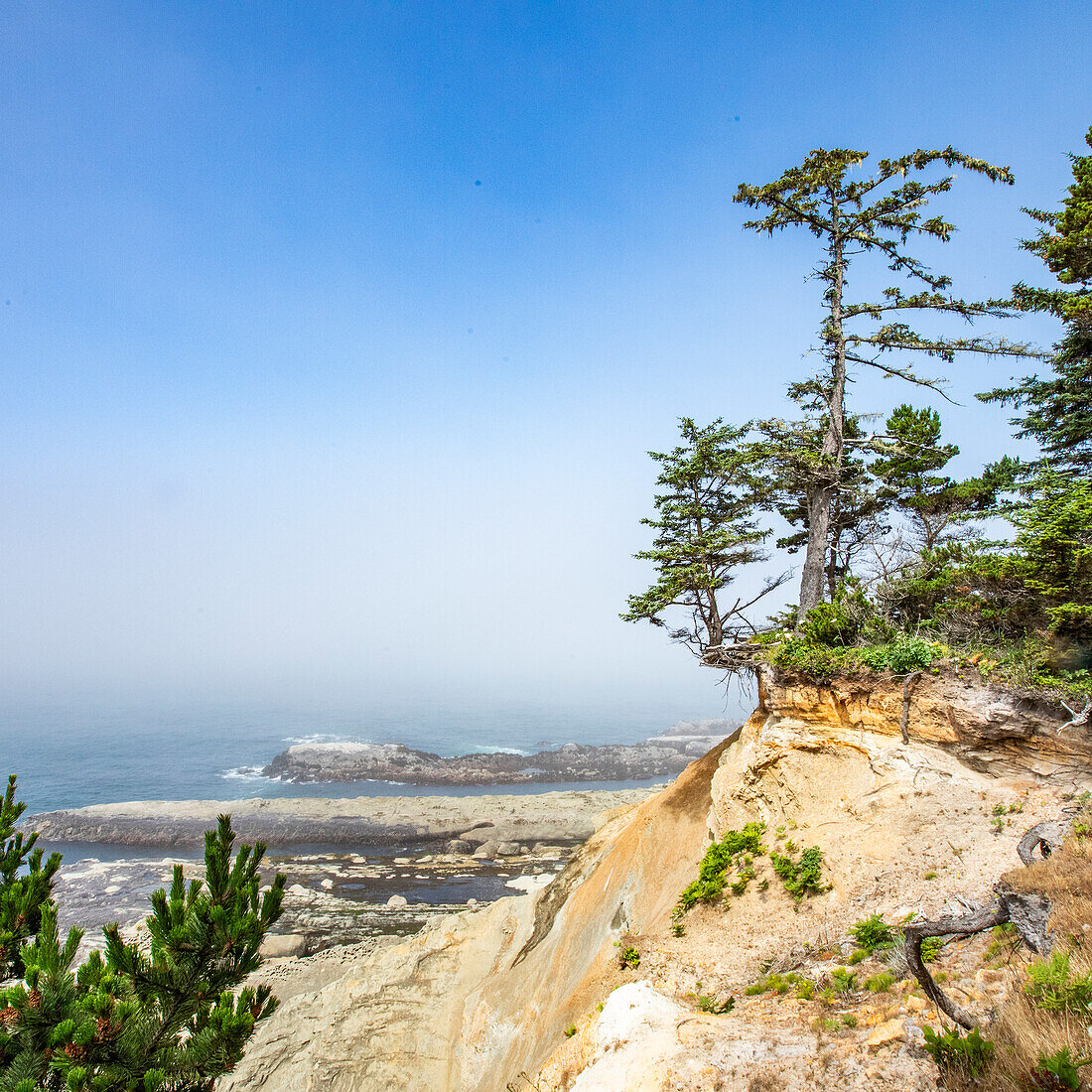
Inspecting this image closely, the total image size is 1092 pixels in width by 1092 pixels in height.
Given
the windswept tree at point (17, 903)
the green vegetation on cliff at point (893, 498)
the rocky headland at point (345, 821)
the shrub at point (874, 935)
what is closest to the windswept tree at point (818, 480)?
the green vegetation on cliff at point (893, 498)

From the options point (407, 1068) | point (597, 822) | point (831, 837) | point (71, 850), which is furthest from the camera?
point (71, 850)

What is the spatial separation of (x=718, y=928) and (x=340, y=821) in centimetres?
4007

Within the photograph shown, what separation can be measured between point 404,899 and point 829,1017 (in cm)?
2909

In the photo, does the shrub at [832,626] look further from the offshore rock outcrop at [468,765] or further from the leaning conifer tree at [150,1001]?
the offshore rock outcrop at [468,765]

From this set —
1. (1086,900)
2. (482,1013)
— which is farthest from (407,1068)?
(1086,900)

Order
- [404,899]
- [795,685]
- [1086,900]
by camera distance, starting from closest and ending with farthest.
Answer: [1086,900] < [795,685] < [404,899]

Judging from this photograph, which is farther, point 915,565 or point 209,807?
point 209,807

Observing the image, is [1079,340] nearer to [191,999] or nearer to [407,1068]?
[191,999]

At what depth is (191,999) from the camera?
20.7 feet

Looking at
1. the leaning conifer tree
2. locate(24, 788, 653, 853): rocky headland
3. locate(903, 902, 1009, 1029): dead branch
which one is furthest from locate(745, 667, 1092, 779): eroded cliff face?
locate(24, 788, 653, 853): rocky headland

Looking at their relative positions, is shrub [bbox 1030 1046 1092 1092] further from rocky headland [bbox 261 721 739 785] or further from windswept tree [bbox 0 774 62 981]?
rocky headland [bbox 261 721 739 785]

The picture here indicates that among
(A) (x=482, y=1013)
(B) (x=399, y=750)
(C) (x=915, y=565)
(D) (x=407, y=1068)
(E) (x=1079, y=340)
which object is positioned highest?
(E) (x=1079, y=340)

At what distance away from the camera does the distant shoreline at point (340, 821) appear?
129 ft

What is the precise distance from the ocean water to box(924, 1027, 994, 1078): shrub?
57.2 metres
